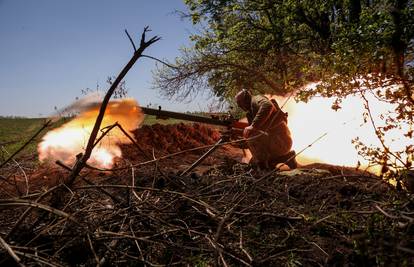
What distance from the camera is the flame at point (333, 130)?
33.6 feet

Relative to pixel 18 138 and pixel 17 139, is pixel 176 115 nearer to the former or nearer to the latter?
pixel 18 138

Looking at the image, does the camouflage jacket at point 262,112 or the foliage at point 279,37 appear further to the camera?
the foliage at point 279,37

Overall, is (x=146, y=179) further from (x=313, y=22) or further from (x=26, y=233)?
(x=313, y=22)

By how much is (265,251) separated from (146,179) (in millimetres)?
2921

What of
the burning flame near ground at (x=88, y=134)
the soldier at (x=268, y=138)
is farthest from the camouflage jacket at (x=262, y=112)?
the burning flame near ground at (x=88, y=134)

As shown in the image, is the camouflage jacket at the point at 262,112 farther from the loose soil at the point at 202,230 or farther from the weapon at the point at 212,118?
the loose soil at the point at 202,230

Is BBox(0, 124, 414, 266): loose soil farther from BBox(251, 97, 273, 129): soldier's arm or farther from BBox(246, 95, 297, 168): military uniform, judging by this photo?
BBox(246, 95, 297, 168): military uniform

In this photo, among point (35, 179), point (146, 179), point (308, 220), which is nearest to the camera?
point (308, 220)

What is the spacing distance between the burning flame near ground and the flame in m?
6.35

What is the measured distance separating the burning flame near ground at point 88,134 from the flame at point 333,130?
6349 millimetres

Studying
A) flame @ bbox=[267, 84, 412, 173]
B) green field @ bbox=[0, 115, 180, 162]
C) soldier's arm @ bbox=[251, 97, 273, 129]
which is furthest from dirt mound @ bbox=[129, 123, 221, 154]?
soldier's arm @ bbox=[251, 97, 273, 129]

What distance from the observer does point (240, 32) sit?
16.0 metres

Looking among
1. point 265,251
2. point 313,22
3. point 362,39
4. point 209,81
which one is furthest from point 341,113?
point 265,251

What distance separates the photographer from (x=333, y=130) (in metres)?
11.1
